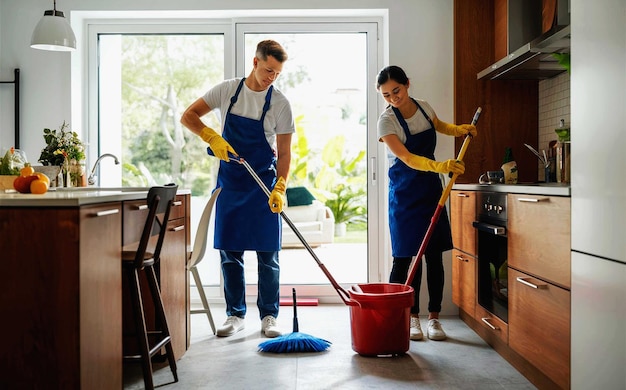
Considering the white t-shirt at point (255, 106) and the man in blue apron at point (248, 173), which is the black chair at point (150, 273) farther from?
the white t-shirt at point (255, 106)

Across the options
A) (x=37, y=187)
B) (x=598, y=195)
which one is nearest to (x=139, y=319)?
(x=37, y=187)

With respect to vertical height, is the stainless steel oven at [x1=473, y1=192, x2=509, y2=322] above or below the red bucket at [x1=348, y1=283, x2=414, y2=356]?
above

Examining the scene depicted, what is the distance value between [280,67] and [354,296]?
1.26 m

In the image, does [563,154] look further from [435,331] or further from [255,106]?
[255,106]

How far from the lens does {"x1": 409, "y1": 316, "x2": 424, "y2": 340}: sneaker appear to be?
3305 millimetres

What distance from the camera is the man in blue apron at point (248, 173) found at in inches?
133

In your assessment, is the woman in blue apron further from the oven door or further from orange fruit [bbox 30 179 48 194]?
orange fruit [bbox 30 179 48 194]

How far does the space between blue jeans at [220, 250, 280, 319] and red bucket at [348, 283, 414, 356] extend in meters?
0.63

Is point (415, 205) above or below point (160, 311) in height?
above

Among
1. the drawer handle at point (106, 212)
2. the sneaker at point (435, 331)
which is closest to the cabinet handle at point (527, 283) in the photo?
the sneaker at point (435, 331)

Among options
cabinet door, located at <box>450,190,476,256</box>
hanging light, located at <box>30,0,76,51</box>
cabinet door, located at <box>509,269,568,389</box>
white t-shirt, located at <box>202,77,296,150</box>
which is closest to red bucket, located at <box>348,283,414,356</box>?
cabinet door, located at <box>509,269,568,389</box>

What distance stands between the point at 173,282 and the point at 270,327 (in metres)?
0.71

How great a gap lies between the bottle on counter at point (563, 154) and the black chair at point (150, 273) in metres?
1.75

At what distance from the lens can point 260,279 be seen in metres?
3.50
